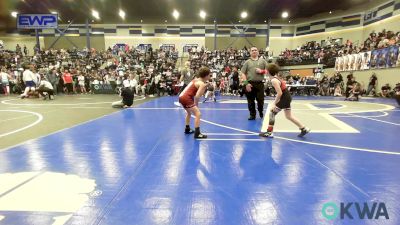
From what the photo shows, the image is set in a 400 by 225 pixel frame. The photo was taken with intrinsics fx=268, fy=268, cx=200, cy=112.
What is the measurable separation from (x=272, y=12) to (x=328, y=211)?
2366 centimetres

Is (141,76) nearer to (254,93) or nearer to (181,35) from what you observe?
(254,93)

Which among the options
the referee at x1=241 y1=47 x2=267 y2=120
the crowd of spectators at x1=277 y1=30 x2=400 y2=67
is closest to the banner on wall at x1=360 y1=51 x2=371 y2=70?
the crowd of spectators at x1=277 y1=30 x2=400 y2=67

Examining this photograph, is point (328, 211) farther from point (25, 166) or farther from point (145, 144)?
point (25, 166)

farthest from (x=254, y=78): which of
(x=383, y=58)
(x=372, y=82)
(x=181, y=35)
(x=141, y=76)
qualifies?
(x=181, y=35)

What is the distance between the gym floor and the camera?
2.07 m

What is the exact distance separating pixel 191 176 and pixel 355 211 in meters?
1.50

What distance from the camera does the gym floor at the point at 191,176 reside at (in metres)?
2.07

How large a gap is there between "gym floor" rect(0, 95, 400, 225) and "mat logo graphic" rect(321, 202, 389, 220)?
0.03 m

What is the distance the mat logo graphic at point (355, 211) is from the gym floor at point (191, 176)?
3 cm

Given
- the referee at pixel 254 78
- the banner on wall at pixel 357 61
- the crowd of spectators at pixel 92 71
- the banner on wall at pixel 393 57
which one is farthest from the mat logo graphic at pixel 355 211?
the banner on wall at pixel 357 61

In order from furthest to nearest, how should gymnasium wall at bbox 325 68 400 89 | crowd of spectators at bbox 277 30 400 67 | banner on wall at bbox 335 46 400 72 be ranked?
crowd of spectators at bbox 277 30 400 67
gymnasium wall at bbox 325 68 400 89
banner on wall at bbox 335 46 400 72

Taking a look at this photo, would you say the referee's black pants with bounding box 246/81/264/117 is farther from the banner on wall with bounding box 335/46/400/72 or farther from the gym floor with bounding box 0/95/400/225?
the banner on wall with bounding box 335/46/400/72

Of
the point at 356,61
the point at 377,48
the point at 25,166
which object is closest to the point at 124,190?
the point at 25,166

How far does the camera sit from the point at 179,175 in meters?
2.86
